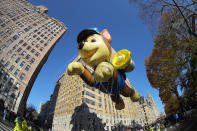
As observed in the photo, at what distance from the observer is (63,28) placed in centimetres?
3922

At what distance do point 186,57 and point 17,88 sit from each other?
27360 mm

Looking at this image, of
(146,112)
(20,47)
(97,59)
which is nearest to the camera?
(97,59)

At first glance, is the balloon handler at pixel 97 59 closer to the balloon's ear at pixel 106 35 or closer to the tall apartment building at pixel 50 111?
the balloon's ear at pixel 106 35

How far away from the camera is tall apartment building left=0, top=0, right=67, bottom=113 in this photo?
1880 cm

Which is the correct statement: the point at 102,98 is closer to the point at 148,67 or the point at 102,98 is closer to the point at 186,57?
the point at 148,67

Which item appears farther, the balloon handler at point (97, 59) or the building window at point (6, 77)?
the building window at point (6, 77)

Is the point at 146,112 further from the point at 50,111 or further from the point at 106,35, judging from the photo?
the point at 106,35

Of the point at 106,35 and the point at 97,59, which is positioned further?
the point at 106,35

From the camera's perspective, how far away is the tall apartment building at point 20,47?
740 inches

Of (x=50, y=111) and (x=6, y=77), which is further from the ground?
(x=6, y=77)

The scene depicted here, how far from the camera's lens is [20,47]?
23766mm

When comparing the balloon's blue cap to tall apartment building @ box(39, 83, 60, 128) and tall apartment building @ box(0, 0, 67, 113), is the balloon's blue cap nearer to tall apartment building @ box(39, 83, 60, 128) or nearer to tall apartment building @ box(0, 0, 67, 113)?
tall apartment building @ box(0, 0, 67, 113)

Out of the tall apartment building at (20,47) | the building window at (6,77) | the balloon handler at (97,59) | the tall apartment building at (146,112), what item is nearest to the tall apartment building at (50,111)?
the tall apartment building at (20,47)

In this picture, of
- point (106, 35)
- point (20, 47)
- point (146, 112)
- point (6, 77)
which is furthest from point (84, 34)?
point (146, 112)
